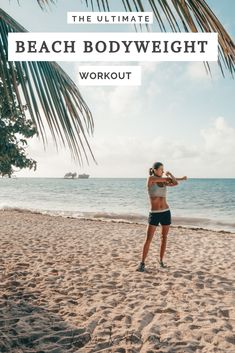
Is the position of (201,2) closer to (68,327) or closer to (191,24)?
(191,24)

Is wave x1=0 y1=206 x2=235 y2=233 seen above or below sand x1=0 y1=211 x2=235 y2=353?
below

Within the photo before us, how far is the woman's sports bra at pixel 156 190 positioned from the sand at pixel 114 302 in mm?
1479

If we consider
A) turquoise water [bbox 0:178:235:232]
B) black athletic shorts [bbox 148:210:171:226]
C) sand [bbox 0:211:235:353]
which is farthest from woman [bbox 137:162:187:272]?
turquoise water [bbox 0:178:235:232]

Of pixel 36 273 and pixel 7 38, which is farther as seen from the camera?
pixel 36 273

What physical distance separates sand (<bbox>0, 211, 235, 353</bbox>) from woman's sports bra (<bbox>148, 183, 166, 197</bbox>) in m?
1.48

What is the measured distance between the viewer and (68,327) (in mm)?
3814

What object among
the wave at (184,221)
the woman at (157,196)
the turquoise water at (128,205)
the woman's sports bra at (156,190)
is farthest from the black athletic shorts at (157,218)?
the turquoise water at (128,205)

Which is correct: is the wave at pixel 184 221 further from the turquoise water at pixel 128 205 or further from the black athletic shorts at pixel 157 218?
the black athletic shorts at pixel 157 218

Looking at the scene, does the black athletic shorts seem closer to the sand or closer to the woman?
the woman

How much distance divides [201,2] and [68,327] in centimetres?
377

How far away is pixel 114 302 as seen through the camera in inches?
182

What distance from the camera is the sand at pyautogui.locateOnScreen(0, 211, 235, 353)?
3.49m

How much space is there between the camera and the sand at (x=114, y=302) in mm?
3490

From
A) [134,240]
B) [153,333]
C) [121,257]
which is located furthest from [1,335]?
[134,240]
